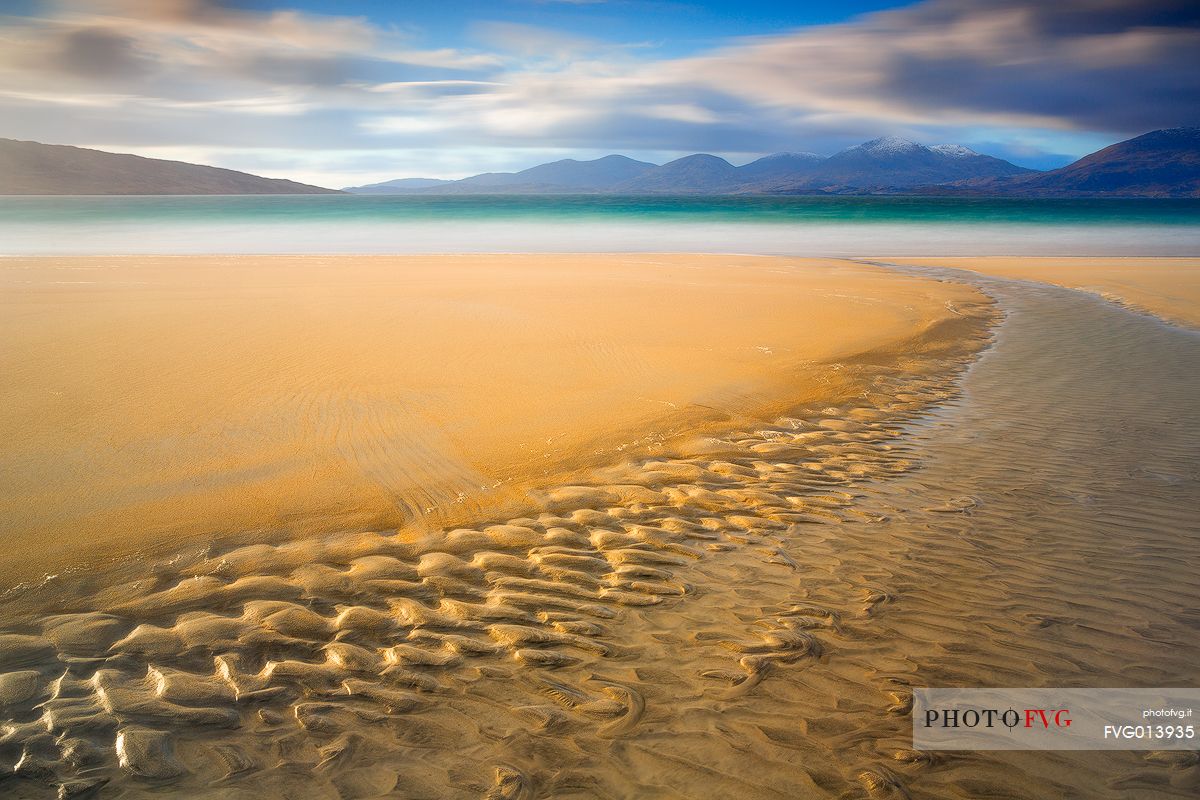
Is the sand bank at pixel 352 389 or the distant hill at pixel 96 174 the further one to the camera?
the distant hill at pixel 96 174

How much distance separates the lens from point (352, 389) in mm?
6730

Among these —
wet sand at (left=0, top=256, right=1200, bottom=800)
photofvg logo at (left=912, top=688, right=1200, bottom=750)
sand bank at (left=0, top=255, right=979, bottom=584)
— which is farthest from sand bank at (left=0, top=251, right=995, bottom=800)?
sand bank at (left=0, top=255, right=979, bottom=584)

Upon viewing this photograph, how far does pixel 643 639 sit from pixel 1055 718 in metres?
1.69

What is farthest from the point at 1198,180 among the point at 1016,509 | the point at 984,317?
the point at 1016,509

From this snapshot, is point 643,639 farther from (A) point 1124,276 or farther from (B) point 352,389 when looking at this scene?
(A) point 1124,276

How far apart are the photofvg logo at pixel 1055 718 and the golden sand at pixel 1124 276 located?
1118 centimetres

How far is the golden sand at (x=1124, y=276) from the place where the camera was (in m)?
13.2

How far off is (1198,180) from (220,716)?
7281 inches

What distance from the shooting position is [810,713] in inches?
110

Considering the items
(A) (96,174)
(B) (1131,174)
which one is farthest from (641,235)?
(B) (1131,174)

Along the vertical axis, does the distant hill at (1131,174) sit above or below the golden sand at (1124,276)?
above

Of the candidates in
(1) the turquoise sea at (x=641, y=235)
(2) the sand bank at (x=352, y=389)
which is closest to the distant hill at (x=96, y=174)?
(1) the turquoise sea at (x=641, y=235)

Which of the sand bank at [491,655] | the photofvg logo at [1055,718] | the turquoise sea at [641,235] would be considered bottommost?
the photofvg logo at [1055,718]

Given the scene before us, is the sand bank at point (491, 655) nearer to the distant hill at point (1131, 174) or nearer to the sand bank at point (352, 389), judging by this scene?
the sand bank at point (352, 389)
